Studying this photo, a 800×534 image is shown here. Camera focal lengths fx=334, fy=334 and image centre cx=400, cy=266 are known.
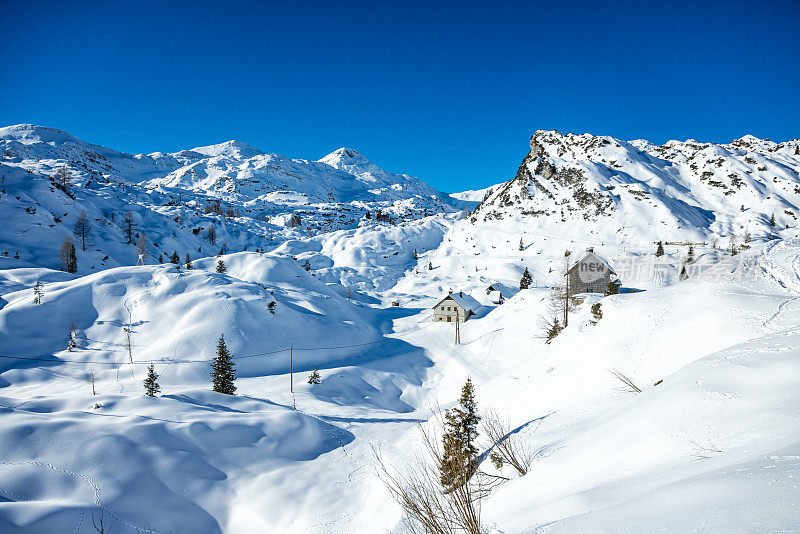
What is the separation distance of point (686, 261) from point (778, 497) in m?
76.3

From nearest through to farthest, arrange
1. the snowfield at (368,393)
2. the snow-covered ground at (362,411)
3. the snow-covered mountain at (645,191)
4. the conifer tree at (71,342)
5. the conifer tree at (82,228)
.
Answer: the snow-covered ground at (362,411) → the snowfield at (368,393) → the conifer tree at (71,342) → the conifer tree at (82,228) → the snow-covered mountain at (645,191)

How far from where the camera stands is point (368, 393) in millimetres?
34094

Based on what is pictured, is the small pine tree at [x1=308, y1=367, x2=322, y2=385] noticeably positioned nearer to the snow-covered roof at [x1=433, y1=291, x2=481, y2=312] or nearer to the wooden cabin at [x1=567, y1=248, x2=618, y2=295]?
the snow-covered roof at [x1=433, y1=291, x2=481, y2=312]

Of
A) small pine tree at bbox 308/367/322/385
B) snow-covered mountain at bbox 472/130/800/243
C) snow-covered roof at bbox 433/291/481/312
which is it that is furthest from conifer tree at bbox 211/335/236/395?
snow-covered mountain at bbox 472/130/800/243

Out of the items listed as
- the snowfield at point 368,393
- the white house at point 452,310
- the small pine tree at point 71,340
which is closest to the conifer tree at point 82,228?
the snowfield at point 368,393

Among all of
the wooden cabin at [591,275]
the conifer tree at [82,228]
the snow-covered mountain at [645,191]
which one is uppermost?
the snow-covered mountain at [645,191]

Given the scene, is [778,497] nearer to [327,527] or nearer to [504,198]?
[327,527]

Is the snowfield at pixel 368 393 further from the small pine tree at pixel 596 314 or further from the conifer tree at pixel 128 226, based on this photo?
the conifer tree at pixel 128 226

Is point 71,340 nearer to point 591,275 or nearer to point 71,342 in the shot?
point 71,342

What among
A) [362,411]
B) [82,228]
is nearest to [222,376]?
[362,411]

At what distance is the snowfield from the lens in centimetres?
605

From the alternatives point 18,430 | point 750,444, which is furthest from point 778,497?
point 18,430

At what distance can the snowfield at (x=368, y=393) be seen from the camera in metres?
6.05

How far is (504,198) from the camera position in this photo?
124938 millimetres
